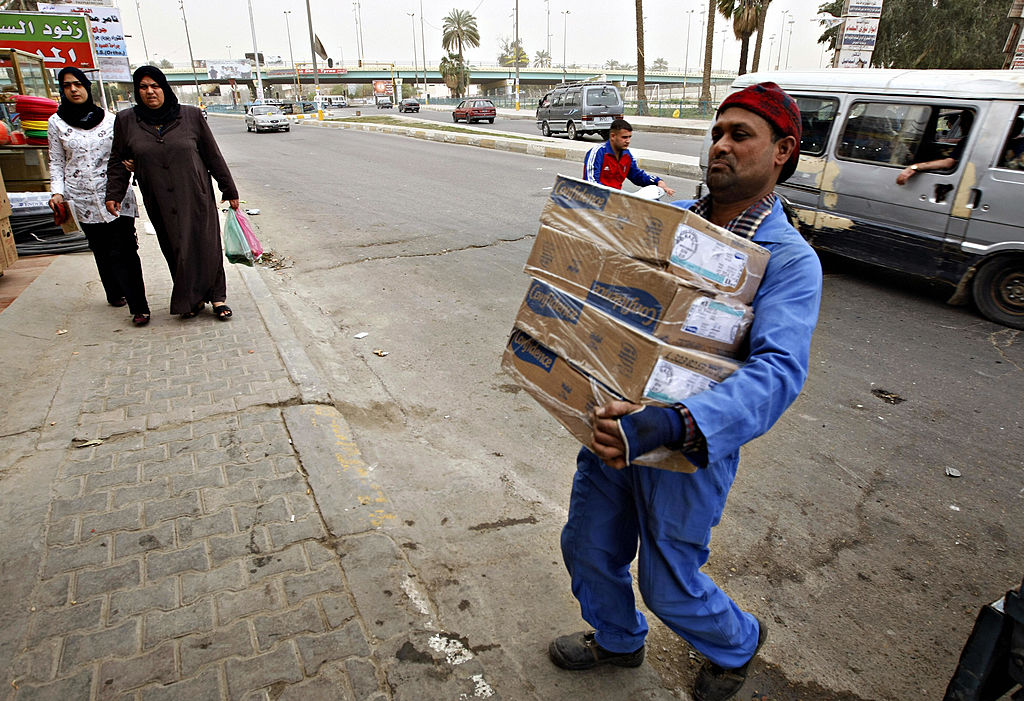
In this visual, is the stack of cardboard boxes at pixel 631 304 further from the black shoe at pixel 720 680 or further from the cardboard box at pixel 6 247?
the cardboard box at pixel 6 247

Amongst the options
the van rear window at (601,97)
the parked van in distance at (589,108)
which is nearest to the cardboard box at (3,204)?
the parked van in distance at (589,108)

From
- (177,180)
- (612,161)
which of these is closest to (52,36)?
(177,180)

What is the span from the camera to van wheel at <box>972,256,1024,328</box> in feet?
17.3

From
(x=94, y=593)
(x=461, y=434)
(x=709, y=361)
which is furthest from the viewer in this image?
(x=461, y=434)

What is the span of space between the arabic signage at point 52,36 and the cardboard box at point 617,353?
575 inches

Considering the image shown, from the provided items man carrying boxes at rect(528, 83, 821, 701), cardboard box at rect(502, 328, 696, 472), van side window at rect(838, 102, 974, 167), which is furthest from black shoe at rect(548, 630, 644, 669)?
van side window at rect(838, 102, 974, 167)

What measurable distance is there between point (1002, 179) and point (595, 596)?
5.50 metres

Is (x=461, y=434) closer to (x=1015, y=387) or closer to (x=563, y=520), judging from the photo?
(x=563, y=520)

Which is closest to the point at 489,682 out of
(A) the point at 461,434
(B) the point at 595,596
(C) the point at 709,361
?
(B) the point at 595,596

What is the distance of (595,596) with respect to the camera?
196 cm

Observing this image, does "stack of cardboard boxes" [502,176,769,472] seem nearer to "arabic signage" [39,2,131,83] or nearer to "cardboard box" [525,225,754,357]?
"cardboard box" [525,225,754,357]

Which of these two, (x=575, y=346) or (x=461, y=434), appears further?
(x=461, y=434)

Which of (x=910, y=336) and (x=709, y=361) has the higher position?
(x=709, y=361)

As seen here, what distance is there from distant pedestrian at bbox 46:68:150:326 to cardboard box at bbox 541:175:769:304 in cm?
457
